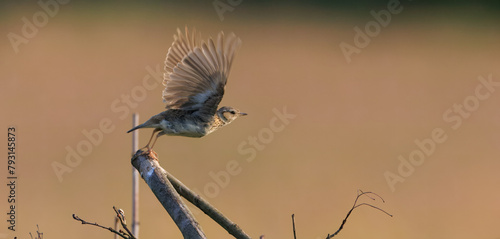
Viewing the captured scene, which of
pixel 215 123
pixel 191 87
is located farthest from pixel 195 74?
pixel 215 123

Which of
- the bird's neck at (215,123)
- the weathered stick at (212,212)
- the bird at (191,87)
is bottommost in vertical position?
the weathered stick at (212,212)

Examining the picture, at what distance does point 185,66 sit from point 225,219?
0.69 meters

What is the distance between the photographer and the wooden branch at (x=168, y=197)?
103 cm

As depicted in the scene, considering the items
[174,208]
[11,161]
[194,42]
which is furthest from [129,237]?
[11,161]

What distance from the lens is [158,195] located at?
117 centimetres

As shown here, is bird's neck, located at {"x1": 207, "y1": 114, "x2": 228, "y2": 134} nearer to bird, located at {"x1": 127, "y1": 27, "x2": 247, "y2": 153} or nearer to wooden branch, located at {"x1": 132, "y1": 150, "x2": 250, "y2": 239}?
bird, located at {"x1": 127, "y1": 27, "x2": 247, "y2": 153}

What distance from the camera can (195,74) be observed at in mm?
1744

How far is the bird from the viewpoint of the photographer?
1703 millimetres

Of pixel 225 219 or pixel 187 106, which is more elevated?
pixel 187 106

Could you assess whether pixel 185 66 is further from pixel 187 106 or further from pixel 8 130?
pixel 8 130

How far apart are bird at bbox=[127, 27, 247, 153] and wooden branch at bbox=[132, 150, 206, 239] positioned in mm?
299

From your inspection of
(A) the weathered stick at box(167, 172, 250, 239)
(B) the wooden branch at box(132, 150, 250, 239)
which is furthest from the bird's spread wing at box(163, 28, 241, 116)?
(A) the weathered stick at box(167, 172, 250, 239)

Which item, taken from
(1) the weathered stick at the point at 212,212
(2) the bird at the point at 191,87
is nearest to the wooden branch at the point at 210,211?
(1) the weathered stick at the point at 212,212

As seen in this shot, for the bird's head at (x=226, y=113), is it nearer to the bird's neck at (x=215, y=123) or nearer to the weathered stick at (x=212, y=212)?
the bird's neck at (x=215, y=123)
